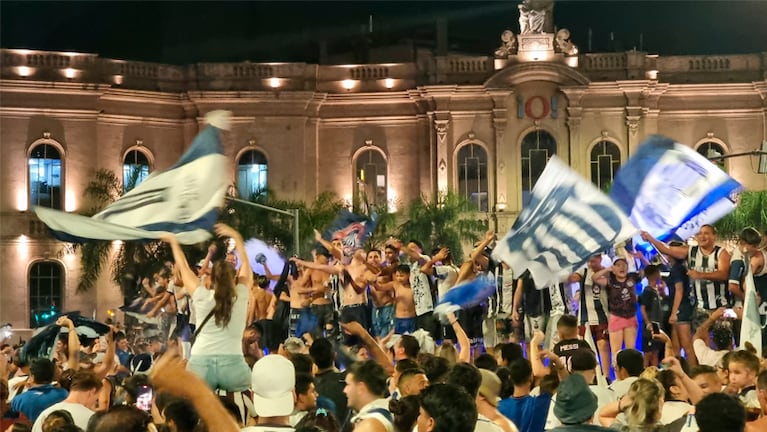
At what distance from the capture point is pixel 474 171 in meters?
49.5

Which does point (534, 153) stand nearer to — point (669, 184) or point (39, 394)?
point (669, 184)

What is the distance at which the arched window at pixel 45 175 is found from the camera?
1887 inches

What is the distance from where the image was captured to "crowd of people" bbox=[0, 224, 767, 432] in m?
6.96

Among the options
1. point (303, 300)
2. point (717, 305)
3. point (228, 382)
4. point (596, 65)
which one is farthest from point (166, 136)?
point (228, 382)

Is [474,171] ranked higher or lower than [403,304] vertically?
higher

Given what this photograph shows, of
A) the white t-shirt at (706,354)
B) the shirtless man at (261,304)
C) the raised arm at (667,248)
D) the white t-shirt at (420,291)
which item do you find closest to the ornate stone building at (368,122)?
the shirtless man at (261,304)

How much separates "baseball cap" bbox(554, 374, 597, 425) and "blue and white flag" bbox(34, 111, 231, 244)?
4890mm

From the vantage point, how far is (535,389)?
378 inches

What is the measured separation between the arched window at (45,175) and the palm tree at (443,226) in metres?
13.2

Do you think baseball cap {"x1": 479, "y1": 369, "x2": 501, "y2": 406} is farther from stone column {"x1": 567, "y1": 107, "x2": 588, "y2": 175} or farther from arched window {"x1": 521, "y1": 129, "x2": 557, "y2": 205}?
arched window {"x1": 521, "y1": 129, "x2": 557, "y2": 205}

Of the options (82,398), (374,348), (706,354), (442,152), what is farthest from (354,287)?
(442,152)

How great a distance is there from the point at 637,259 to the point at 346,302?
445cm

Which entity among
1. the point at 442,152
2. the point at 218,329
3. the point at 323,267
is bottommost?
the point at 218,329

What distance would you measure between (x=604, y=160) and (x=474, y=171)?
16.7 ft
